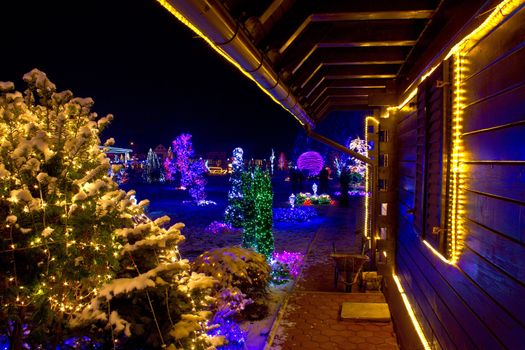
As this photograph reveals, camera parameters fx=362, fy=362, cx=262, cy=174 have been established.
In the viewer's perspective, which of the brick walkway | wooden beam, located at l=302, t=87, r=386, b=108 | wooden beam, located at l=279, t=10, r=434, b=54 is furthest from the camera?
wooden beam, located at l=302, t=87, r=386, b=108

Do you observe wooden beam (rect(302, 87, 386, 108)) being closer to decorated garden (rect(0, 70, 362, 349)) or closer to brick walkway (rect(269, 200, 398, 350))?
brick walkway (rect(269, 200, 398, 350))

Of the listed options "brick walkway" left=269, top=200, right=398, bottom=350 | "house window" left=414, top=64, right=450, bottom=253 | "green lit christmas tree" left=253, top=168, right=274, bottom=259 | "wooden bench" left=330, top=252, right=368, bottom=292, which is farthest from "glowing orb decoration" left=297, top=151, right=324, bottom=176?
"house window" left=414, top=64, right=450, bottom=253

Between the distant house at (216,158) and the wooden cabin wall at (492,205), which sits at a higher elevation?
the distant house at (216,158)

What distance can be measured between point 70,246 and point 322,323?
15.4ft

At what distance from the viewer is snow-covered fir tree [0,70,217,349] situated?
2400mm

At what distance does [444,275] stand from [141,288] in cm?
260

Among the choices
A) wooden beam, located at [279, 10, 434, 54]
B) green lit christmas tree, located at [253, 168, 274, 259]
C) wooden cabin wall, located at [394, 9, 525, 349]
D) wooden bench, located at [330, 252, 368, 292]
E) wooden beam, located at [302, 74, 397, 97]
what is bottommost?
wooden bench, located at [330, 252, 368, 292]

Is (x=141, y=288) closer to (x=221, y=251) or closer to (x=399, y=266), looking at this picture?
(x=221, y=251)

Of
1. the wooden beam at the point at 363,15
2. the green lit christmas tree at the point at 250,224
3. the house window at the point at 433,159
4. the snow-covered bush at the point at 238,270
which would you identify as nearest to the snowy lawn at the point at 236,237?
the snow-covered bush at the point at 238,270

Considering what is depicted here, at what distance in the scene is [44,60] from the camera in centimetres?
3147

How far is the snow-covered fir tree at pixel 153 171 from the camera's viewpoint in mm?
40875

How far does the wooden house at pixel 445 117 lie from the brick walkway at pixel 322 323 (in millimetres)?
498

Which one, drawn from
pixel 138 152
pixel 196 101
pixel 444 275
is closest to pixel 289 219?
pixel 444 275

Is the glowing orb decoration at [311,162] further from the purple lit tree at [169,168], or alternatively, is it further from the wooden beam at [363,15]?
the wooden beam at [363,15]
